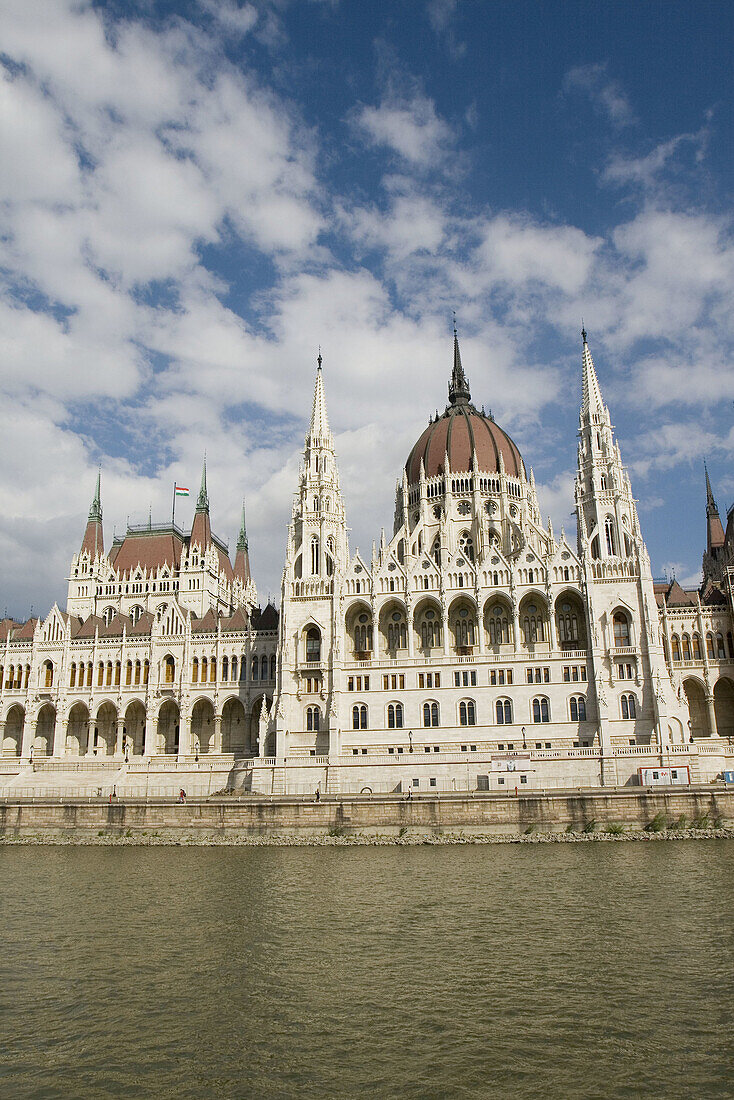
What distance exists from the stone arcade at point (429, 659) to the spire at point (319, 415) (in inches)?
8.2

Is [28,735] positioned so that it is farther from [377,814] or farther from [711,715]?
[711,715]

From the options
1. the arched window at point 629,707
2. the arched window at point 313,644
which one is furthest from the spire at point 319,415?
the arched window at point 629,707

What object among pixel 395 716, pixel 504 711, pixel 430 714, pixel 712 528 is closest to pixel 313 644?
pixel 395 716

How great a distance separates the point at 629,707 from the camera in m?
69.9

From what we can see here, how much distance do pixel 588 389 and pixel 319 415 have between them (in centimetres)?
2753

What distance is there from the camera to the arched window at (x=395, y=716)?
74250 millimetres

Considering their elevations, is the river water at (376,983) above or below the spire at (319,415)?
below

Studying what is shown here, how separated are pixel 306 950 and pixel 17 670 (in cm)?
7451

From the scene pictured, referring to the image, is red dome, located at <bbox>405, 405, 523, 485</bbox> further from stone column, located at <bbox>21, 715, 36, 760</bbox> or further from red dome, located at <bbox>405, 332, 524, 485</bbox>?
stone column, located at <bbox>21, 715, 36, 760</bbox>

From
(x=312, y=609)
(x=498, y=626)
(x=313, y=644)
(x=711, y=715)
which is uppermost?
(x=312, y=609)

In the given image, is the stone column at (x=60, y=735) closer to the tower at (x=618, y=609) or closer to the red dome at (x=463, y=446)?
the red dome at (x=463, y=446)

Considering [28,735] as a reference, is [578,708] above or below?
below

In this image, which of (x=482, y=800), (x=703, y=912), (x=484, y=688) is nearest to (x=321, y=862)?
(x=482, y=800)

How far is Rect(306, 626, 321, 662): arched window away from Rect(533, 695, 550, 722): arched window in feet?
65.2
